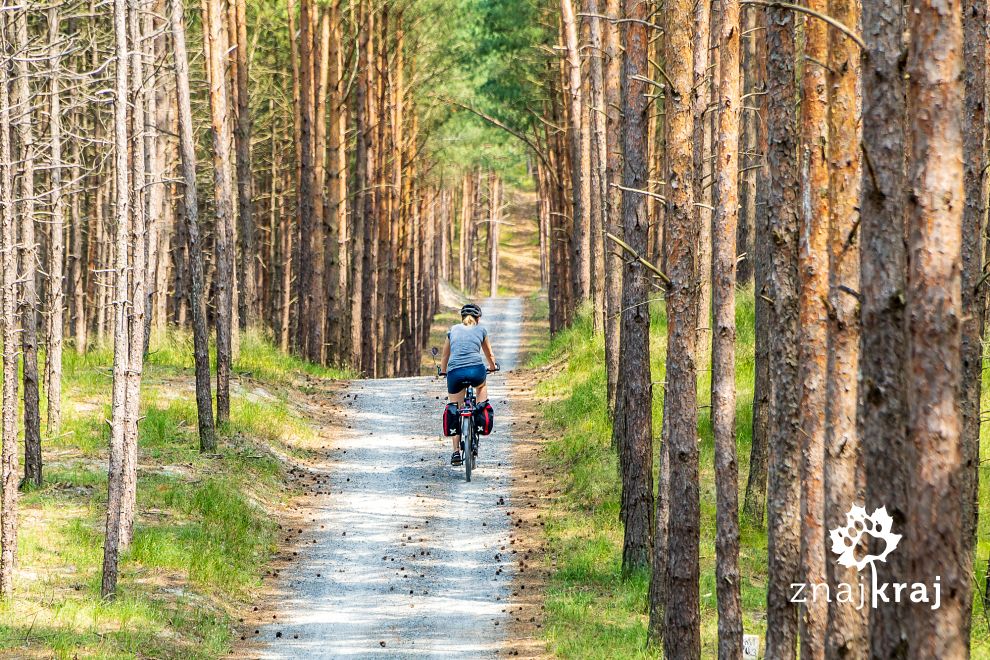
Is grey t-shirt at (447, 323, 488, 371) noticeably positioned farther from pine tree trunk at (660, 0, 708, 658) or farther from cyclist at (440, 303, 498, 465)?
pine tree trunk at (660, 0, 708, 658)

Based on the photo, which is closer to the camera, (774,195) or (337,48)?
(774,195)

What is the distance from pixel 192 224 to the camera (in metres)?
14.2

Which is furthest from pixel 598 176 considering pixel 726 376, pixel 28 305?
pixel 726 376

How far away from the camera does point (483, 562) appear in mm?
11922

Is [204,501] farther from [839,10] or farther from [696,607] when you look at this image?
[839,10]

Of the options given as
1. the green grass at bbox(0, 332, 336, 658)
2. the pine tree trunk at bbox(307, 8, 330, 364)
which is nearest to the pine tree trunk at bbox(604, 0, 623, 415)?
the green grass at bbox(0, 332, 336, 658)

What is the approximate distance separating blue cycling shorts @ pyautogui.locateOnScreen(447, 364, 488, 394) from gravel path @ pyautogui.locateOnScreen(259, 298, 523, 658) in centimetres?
144

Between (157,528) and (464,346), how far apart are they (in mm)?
4613

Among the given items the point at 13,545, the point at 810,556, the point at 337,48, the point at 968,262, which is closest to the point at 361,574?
the point at 13,545

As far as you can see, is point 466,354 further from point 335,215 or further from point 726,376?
point 335,215

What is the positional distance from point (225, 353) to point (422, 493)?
404 centimetres
